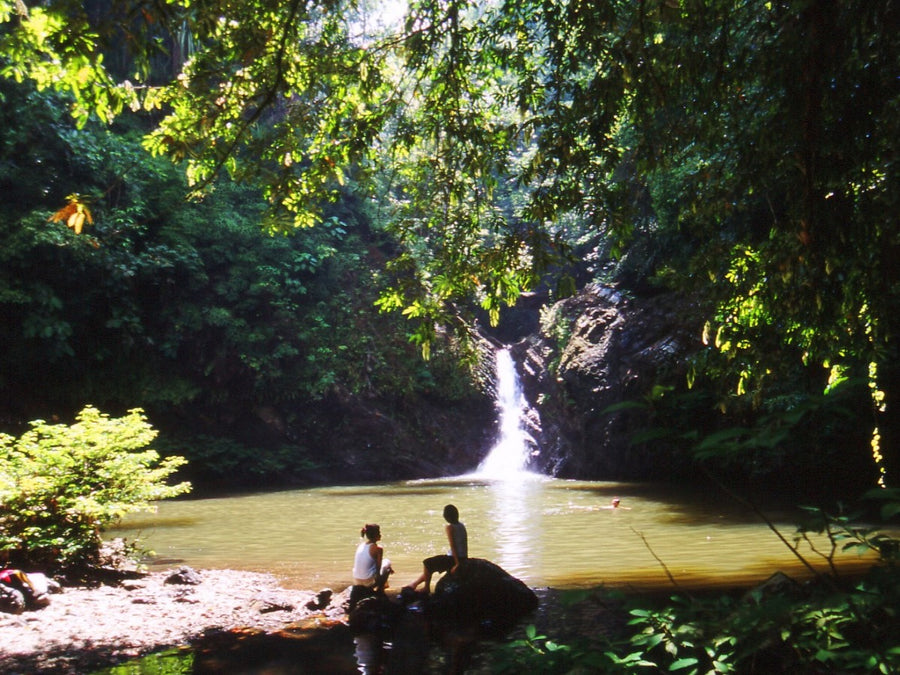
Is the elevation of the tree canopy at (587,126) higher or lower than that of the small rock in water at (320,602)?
higher

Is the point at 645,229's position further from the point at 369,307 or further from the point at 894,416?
the point at 894,416

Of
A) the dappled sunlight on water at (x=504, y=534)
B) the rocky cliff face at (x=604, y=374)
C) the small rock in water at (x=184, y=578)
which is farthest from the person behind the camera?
the rocky cliff face at (x=604, y=374)

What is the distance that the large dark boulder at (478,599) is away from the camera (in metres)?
6.59

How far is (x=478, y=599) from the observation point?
674cm

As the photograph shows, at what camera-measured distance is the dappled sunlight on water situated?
8.54 m

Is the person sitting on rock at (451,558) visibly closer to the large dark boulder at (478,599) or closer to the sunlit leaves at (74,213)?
the large dark boulder at (478,599)

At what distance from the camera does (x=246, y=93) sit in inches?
236

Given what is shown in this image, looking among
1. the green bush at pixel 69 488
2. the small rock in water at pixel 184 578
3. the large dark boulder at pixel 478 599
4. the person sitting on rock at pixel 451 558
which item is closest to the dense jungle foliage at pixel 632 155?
the large dark boulder at pixel 478 599

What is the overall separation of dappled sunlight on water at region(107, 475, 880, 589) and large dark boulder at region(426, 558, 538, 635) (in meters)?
1.18

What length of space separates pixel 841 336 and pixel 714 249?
1384 mm

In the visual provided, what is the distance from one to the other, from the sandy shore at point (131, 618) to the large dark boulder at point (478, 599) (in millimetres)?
979

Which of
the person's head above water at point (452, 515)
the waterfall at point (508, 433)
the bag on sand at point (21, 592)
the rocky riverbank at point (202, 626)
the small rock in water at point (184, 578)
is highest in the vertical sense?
the waterfall at point (508, 433)

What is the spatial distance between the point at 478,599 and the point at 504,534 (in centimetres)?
463

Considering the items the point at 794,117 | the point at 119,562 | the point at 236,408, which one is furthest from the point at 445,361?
Result: the point at 794,117
